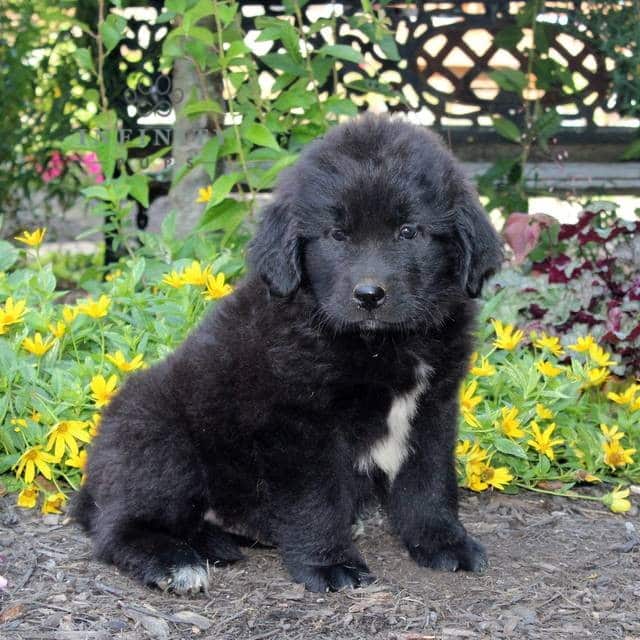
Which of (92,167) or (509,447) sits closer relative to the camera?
(509,447)

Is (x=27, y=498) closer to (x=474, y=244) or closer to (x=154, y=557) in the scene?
(x=154, y=557)

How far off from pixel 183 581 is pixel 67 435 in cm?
91

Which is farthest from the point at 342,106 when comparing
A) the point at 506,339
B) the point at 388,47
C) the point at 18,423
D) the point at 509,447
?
the point at 18,423

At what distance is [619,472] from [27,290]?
254 cm

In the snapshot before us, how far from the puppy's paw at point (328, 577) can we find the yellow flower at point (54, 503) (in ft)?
3.33


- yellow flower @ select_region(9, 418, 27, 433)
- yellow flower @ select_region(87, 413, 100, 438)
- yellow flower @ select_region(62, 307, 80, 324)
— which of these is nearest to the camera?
yellow flower @ select_region(87, 413, 100, 438)

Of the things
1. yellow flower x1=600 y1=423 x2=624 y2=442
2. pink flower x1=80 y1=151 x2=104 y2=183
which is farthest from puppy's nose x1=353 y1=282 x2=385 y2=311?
pink flower x1=80 y1=151 x2=104 y2=183

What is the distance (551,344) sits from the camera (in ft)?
14.5

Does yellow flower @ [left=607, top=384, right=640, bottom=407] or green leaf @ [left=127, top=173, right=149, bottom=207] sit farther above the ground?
green leaf @ [left=127, top=173, right=149, bottom=207]

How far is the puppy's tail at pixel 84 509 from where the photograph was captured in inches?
140

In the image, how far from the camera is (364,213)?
10.2 ft

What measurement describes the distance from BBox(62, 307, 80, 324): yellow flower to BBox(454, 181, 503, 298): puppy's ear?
67.8 inches

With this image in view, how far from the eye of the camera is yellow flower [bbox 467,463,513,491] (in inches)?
157

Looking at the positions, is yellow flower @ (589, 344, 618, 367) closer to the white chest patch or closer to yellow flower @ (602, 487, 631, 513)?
yellow flower @ (602, 487, 631, 513)
